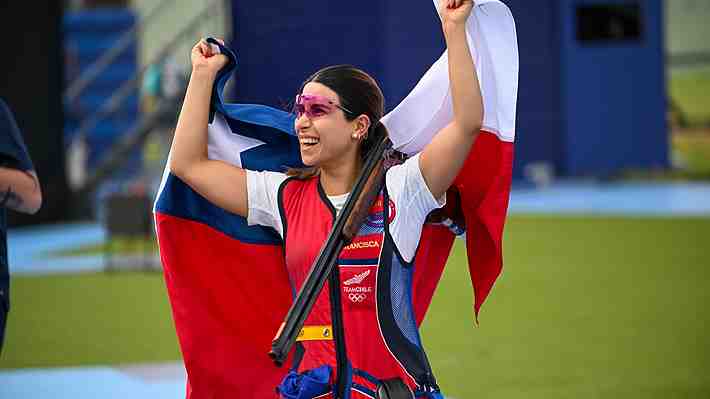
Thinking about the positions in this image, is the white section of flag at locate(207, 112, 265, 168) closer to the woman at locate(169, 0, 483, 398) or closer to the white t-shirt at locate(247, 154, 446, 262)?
the woman at locate(169, 0, 483, 398)

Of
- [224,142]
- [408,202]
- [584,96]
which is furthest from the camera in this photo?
[584,96]

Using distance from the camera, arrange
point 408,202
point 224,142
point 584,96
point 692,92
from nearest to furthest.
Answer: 1. point 408,202
2. point 224,142
3. point 584,96
4. point 692,92

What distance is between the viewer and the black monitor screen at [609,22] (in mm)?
21531

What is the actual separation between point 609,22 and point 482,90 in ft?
62.3

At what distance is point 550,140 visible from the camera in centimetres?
2189

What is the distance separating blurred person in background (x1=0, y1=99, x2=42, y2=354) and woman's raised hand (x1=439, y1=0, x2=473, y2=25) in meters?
1.45

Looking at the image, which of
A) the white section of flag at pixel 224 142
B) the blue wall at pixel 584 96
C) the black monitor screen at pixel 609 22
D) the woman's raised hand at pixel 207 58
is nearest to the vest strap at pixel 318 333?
the white section of flag at pixel 224 142

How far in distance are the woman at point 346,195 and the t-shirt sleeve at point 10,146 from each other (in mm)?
642

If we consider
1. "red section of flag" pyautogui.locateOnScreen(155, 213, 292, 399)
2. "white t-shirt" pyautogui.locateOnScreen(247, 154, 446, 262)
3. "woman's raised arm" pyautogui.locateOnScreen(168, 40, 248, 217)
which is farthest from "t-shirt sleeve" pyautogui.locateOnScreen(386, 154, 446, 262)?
"red section of flag" pyautogui.locateOnScreen(155, 213, 292, 399)

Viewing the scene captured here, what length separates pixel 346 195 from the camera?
3.27 metres

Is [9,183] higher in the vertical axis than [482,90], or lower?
lower

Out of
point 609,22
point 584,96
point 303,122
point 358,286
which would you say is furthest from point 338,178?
point 609,22

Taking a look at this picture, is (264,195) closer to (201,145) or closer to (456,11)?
(201,145)

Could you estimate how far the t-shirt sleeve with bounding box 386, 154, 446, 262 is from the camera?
126 inches
